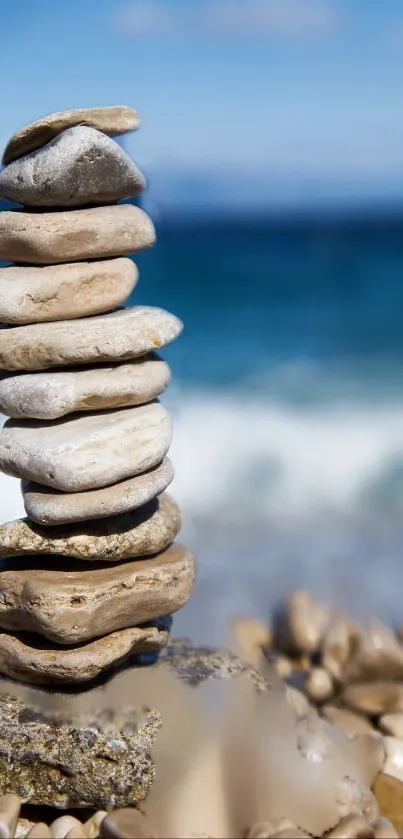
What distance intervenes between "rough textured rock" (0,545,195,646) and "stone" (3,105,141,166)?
75.3 inches

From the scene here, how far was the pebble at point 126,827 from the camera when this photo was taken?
12.1 feet

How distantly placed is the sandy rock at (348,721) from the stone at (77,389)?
2.01 meters

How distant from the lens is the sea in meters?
7.69

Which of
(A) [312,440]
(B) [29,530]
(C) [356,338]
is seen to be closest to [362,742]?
(B) [29,530]

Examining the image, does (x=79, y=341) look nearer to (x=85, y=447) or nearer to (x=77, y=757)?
(x=85, y=447)

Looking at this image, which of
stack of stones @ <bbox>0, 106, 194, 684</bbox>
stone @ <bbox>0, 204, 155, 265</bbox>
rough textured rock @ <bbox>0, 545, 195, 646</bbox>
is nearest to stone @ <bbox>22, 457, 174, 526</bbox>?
stack of stones @ <bbox>0, 106, 194, 684</bbox>

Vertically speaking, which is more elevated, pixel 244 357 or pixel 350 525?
pixel 350 525

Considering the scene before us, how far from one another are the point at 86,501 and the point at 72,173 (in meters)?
1.43

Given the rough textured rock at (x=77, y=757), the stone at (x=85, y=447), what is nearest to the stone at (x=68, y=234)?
the stone at (x=85, y=447)

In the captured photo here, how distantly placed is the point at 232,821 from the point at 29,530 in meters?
1.55

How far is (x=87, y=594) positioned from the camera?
4059 mm

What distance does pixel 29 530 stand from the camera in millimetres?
4234

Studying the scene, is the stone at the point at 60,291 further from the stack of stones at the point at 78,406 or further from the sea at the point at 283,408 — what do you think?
the sea at the point at 283,408

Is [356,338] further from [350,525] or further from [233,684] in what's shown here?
[233,684]
